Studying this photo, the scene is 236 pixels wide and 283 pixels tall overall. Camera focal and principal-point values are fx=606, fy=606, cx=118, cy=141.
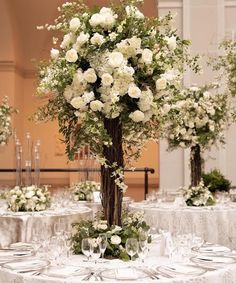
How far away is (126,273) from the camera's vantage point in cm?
307

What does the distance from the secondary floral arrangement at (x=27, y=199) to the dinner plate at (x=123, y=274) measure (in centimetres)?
313

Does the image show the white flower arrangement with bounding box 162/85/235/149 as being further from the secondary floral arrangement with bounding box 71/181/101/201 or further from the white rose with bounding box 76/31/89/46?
the white rose with bounding box 76/31/89/46

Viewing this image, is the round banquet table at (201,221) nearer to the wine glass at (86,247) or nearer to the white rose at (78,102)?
the wine glass at (86,247)

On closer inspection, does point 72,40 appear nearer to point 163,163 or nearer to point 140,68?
point 140,68

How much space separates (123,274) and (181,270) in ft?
1.13

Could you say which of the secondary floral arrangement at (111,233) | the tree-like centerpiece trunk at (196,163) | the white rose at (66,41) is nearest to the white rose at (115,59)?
the white rose at (66,41)

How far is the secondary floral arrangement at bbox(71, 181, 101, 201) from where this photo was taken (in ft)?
26.8

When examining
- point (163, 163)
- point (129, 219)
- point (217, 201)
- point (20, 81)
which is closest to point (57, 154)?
point (20, 81)

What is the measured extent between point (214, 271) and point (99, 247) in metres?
0.66

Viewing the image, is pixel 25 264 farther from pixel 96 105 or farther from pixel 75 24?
pixel 75 24

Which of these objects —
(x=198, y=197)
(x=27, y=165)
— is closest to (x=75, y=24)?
(x=27, y=165)

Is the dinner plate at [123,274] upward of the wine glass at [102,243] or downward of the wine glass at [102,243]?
downward

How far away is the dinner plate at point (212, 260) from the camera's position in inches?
132

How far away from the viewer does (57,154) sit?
2270 cm
